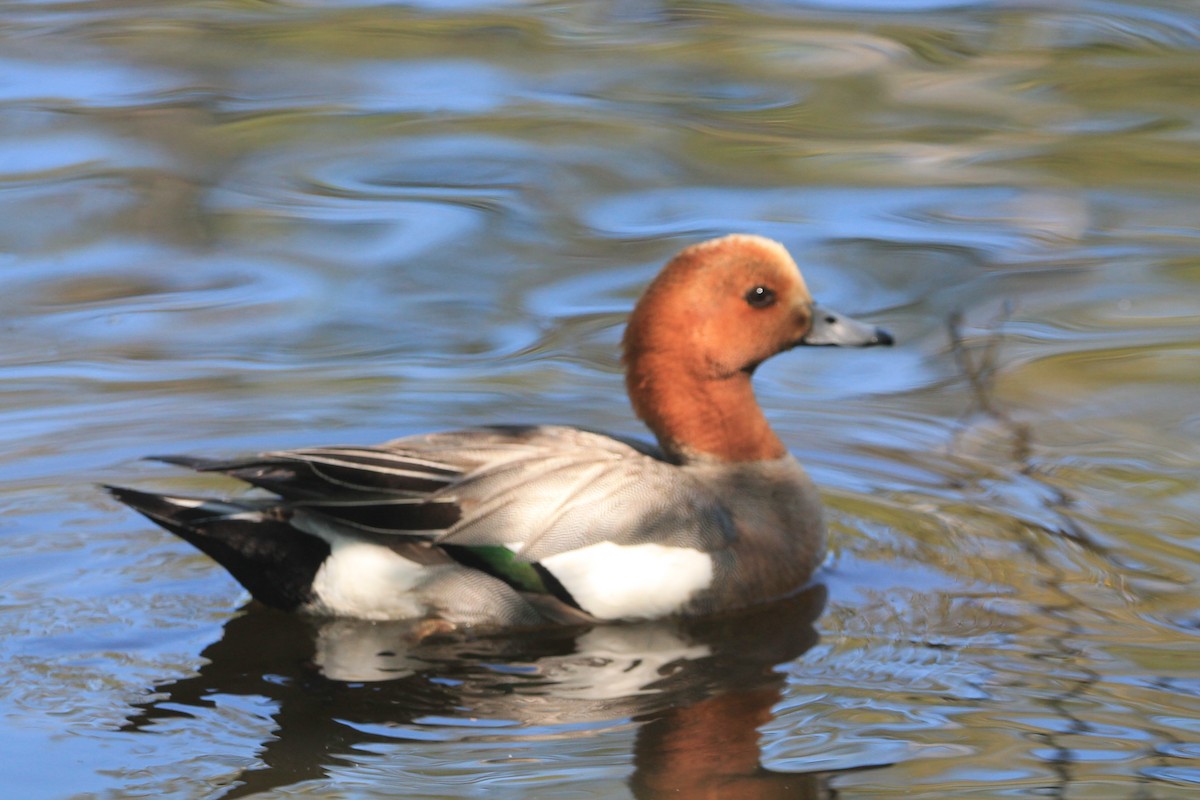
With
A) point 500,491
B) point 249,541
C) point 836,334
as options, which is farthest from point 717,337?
point 249,541

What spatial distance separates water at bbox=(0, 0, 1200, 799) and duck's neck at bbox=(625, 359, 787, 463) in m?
0.46

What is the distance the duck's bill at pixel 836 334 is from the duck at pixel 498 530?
17.3 inches

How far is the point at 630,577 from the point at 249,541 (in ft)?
3.50

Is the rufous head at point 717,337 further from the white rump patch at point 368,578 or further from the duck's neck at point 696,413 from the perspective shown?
the white rump patch at point 368,578

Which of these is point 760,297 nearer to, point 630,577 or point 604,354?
point 630,577

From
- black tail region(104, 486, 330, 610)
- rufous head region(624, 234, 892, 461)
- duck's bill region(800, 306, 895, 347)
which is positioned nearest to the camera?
black tail region(104, 486, 330, 610)

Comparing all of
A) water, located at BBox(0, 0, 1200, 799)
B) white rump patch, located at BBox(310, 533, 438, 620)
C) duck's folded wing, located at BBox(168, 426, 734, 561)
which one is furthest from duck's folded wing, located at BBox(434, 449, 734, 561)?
water, located at BBox(0, 0, 1200, 799)

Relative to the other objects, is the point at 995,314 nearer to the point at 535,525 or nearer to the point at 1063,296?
the point at 1063,296

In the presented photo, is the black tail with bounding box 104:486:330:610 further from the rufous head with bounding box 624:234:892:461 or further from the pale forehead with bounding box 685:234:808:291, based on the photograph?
the pale forehead with bounding box 685:234:808:291

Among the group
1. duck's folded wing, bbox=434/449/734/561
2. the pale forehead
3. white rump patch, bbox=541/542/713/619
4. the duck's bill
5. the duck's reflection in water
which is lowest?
the duck's reflection in water

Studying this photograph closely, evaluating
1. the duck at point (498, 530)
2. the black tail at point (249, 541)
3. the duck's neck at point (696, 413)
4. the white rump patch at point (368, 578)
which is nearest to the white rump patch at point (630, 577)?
the duck at point (498, 530)

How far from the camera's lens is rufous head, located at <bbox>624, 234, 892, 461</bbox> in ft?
19.3

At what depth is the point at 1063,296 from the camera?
26.4 ft

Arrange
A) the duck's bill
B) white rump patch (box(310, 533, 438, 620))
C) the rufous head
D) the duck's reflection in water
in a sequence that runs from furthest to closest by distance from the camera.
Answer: the duck's bill → the rufous head → white rump patch (box(310, 533, 438, 620)) → the duck's reflection in water
